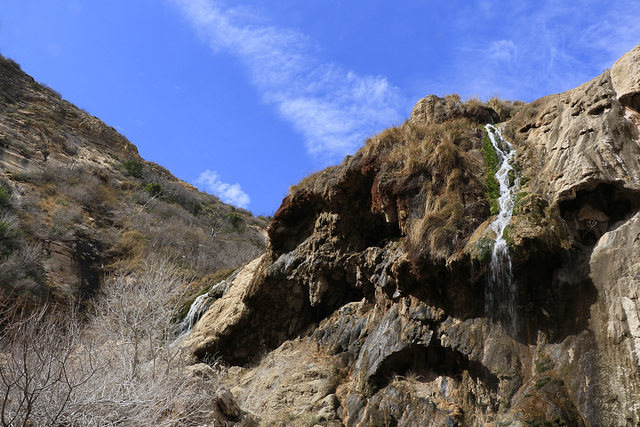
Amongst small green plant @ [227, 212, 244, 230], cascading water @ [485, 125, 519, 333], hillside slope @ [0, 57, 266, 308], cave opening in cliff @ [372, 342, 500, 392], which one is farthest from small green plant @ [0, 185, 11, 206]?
cascading water @ [485, 125, 519, 333]

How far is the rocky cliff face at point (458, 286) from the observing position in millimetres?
9133

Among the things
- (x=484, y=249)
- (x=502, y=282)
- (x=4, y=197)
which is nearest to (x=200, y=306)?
(x=484, y=249)

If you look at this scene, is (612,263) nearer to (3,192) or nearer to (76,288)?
(76,288)

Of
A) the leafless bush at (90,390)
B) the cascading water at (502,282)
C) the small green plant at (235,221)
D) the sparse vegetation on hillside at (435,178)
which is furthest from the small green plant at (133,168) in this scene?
the cascading water at (502,282)

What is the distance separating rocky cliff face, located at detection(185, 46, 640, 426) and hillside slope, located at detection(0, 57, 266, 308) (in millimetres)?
9669

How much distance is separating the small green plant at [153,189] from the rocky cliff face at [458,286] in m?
25.9

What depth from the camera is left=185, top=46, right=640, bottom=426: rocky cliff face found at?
9133mm

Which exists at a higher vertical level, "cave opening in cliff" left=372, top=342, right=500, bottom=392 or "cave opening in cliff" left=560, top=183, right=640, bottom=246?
"cave opening in cliff" left=560, top=183, right=640, bottom=246

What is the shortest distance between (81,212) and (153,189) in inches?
375

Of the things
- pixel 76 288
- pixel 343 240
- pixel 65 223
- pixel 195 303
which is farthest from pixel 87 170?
pixel 343 240

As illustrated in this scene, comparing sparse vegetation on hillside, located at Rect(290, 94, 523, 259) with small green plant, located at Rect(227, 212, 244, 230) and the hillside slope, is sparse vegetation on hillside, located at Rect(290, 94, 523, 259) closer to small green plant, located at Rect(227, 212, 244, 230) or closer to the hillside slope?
the hillside slope

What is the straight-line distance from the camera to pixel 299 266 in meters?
16.7

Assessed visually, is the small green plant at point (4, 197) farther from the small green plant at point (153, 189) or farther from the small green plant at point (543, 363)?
the small green plant at point (543, 363)

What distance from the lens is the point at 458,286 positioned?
11227 millimetres
